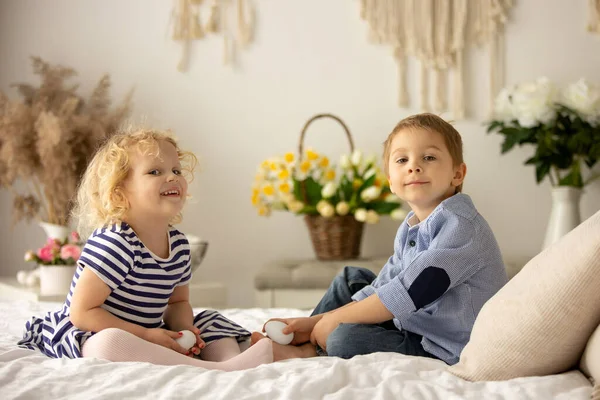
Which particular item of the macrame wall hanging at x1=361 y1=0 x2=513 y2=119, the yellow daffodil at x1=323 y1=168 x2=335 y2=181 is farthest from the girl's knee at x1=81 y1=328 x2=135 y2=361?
the macrame wall hanging at x1=361 y1=0 x2=513 y2=119

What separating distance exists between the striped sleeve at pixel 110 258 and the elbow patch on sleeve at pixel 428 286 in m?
0.56

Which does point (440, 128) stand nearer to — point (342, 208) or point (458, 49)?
point (342, 208)

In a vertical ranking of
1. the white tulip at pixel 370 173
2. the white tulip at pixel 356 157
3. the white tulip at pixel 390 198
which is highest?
the white tulip at pixel 356 157

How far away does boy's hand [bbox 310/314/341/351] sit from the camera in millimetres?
1619

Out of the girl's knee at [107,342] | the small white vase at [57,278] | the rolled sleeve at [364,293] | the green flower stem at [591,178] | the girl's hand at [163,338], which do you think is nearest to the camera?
the girl's knee at [107,342]

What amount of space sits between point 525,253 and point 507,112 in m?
0.67

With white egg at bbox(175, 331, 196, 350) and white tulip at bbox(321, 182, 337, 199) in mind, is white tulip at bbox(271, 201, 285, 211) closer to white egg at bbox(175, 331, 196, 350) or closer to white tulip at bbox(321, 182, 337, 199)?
white tulip at bbox(321, 182, 337, 199)

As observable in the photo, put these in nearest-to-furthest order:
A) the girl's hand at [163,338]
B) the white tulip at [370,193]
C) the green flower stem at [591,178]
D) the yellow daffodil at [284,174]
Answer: the girl's hand at [163,338]
the white tulip at [370,193]
the yellow daffodil at [284,174]
the green flower stem at [591,178]

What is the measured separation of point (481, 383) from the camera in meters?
1.24

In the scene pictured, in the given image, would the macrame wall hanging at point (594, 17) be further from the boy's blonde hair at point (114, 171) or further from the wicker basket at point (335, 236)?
the boy's blonde hair at point (114, 171)

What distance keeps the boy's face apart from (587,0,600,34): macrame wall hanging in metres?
2.14

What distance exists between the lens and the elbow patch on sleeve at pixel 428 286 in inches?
59.8

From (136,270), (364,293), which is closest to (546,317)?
(364,293)

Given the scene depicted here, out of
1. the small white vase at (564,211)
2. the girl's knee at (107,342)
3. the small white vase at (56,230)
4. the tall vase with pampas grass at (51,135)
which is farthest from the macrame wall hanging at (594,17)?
the girl's knee at (107,342)
